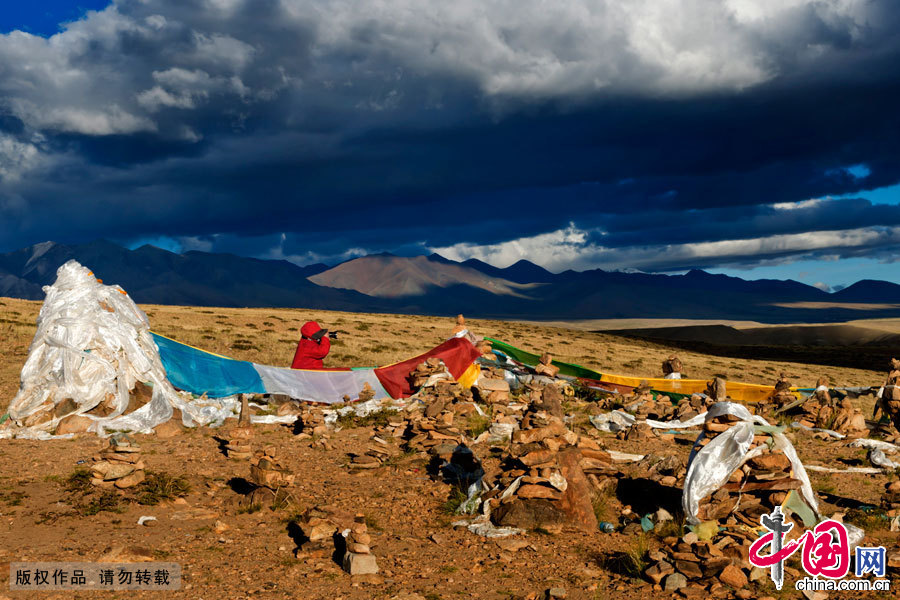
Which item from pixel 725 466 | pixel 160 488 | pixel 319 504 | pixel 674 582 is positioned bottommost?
pixel 319 504

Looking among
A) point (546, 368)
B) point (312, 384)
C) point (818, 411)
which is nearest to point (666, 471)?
point (818, 411)

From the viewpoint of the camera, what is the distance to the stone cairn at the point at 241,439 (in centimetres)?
1180

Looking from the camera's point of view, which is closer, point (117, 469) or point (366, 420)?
point (117, 469)

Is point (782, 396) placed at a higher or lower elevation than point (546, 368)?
lower

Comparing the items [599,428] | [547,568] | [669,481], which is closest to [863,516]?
[669,481]

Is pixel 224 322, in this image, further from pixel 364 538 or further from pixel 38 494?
pixel 364 538

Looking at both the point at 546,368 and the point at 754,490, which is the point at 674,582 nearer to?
the point at 754,490

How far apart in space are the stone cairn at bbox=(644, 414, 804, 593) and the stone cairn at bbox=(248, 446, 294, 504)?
5.08 m

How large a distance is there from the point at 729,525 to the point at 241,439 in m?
8.74

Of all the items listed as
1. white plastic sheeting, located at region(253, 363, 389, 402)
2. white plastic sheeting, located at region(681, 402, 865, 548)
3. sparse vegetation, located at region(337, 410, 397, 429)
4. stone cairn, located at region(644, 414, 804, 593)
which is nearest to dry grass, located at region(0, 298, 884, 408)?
white plastic sheeting, located at region(253, 363, 389, 402)

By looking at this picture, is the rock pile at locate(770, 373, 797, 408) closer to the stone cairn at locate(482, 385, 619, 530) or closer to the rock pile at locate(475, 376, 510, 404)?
the rock pile at locate(475, 376, 510, 404)

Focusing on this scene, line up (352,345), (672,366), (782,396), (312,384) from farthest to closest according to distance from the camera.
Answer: (352,345)
(672,366)
(782,396)
(312,384)

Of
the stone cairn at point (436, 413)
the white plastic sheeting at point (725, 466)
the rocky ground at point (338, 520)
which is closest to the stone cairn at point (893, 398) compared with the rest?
the rocky ground at point (338, 520)

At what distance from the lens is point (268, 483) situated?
31.2 ft
